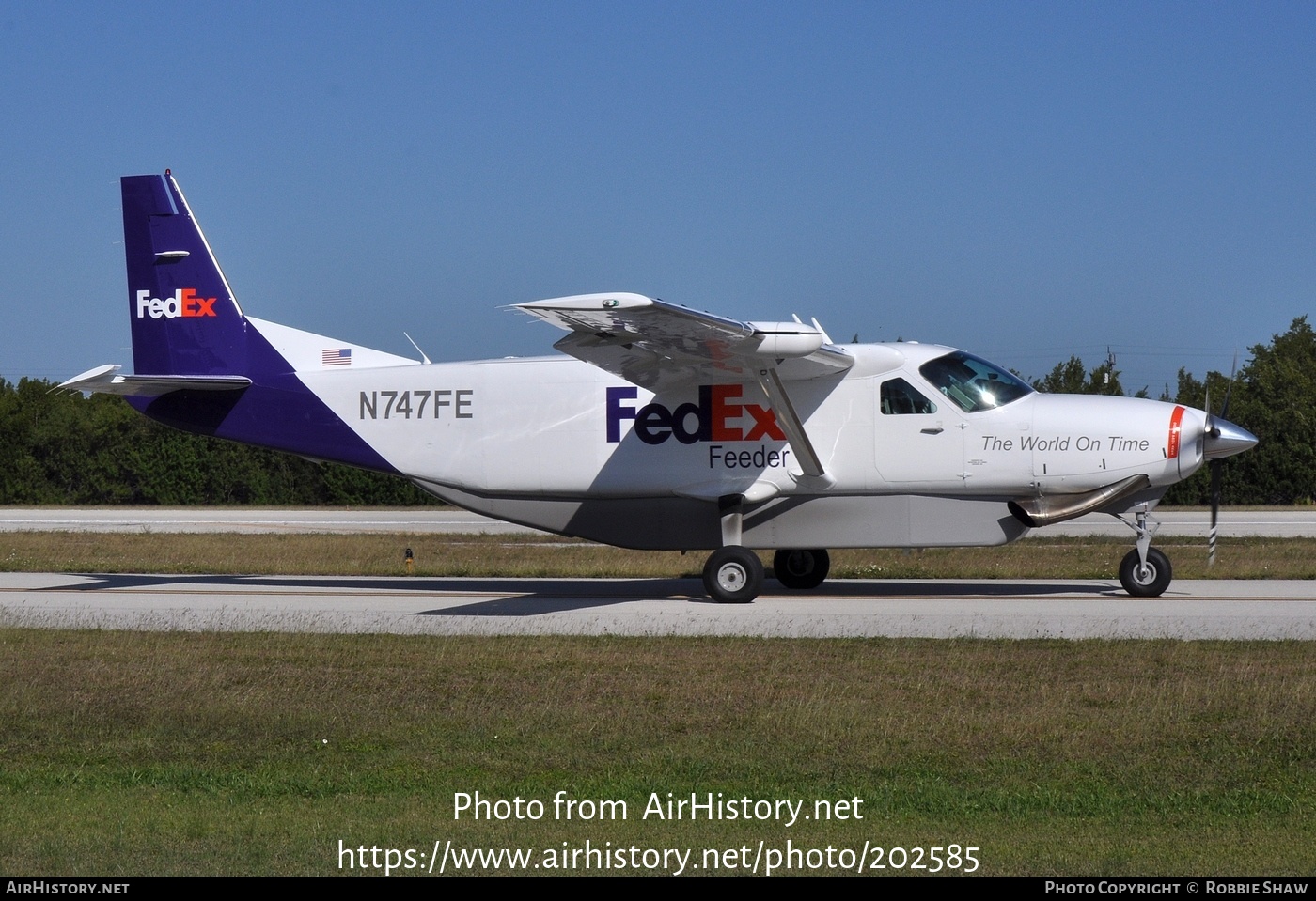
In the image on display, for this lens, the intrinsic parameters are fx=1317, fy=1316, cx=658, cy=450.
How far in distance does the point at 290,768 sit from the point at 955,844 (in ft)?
13.7

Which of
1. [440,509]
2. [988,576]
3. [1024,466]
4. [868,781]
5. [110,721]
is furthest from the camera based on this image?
[440,509]

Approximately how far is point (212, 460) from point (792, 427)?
45.2m

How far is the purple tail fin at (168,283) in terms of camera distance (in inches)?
760

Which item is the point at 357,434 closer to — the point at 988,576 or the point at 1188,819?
the point at 988,576

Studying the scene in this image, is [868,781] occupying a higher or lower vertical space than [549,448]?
lower

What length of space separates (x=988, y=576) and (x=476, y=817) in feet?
47.2

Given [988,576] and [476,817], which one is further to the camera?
[988,576]

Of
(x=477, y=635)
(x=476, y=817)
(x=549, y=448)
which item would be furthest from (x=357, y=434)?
(x=476, y=817)

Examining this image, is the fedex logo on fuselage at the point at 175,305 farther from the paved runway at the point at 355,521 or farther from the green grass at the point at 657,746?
the paved runway at the point at 355,521

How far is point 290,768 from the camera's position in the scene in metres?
8.27

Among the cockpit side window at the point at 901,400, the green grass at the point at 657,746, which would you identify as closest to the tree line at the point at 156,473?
the cockpit side window at the point at 901,400

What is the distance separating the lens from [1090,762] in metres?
8.12

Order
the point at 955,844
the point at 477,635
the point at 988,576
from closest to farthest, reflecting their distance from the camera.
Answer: the point at 955,844 → the point at 477,635 → the point at 988,576

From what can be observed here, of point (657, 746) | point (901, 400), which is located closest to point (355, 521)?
point (901, 400)
